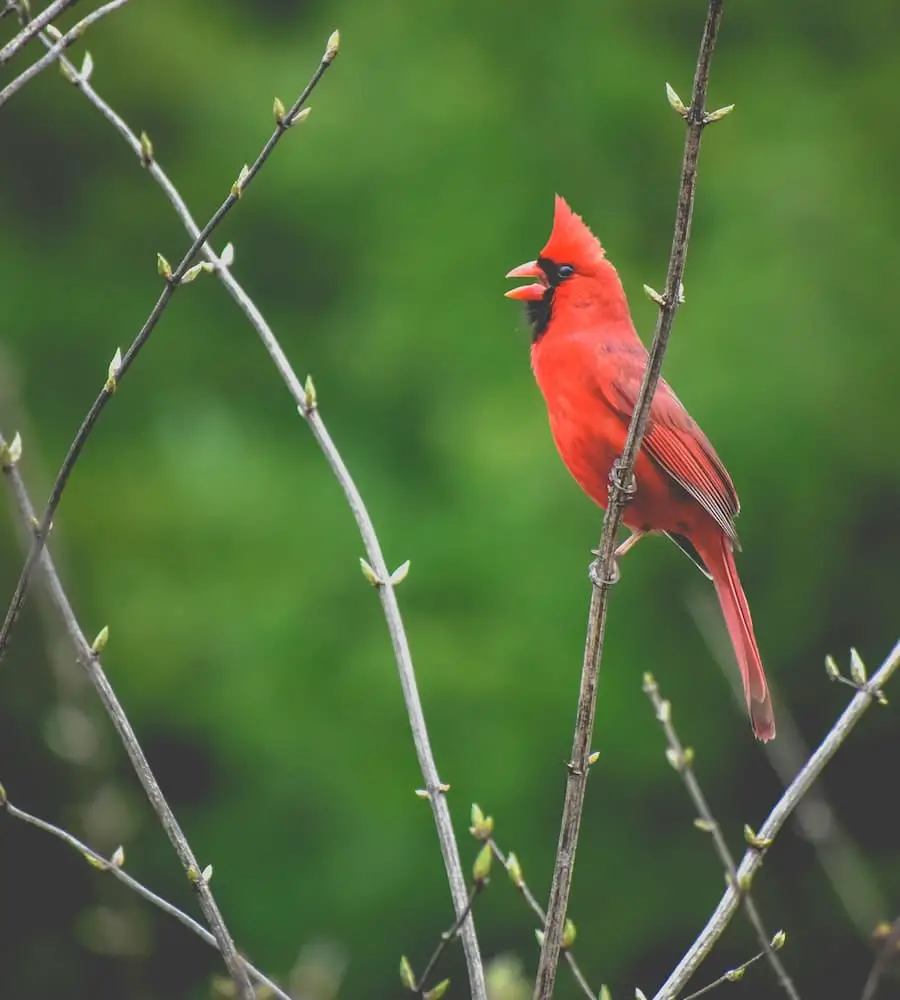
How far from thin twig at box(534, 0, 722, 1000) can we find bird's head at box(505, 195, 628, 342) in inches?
42.0

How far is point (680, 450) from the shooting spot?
2941 millimetres

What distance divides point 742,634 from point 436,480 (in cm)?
384

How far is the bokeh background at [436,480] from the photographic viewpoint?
603cm

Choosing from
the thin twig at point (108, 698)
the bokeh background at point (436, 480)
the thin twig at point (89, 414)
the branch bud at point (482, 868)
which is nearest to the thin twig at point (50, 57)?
the thin twig at point (89, 414)

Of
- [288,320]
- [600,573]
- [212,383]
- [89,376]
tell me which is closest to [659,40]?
[288,320]

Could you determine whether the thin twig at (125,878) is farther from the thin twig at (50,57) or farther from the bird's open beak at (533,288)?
the bird's open beak at (533,288)

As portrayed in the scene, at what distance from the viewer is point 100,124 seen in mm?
7879

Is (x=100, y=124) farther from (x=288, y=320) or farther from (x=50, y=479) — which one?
(x=50, y=479)

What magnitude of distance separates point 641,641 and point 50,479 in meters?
2.68

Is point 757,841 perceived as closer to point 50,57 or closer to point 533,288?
point 50,57

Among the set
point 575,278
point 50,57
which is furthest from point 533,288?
point 50,57

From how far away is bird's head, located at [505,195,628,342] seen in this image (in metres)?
3.07

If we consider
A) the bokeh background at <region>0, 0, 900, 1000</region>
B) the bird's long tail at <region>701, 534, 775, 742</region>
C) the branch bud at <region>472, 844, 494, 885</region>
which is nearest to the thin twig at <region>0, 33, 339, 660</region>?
the branch bud at <region>472, 844, 494, 885</region>

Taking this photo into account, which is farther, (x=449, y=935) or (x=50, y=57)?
(x=50, y=57)
